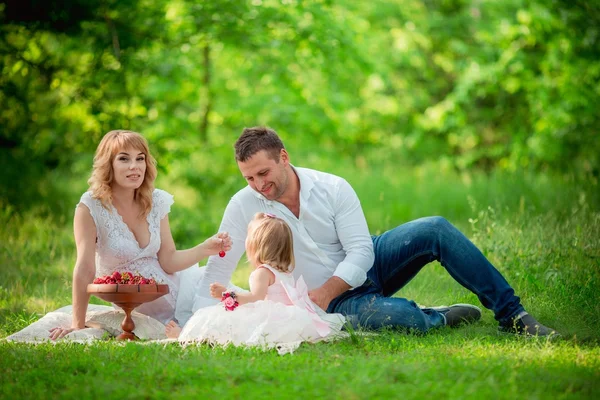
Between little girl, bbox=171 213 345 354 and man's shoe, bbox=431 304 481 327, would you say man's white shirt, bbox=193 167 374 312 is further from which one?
man's shoe, bbox=431 304 481 327

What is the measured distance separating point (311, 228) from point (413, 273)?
751mm

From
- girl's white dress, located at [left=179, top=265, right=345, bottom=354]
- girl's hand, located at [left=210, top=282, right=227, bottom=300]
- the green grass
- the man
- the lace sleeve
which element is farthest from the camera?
the lace sleeve

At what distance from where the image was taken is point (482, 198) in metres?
10.3

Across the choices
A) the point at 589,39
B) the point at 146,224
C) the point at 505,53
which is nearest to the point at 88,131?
the point at 146,224

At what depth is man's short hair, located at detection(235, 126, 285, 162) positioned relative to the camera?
15.3 feet

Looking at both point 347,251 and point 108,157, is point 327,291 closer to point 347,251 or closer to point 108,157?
point 347,251

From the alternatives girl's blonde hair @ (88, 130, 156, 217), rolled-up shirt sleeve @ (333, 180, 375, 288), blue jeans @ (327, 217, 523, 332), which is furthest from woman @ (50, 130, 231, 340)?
blue jeans @ (327, 217, 523, 332)

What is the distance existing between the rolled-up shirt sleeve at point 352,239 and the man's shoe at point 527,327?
0.94m

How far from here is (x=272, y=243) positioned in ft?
14.6

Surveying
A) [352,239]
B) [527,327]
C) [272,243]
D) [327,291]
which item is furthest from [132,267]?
[527,327]

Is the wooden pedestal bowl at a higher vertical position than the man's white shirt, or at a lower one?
lower

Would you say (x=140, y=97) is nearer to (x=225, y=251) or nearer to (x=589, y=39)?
(x=225, y=251)

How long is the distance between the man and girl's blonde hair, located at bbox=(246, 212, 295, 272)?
0.32 meters

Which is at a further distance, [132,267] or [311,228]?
[132,267]
